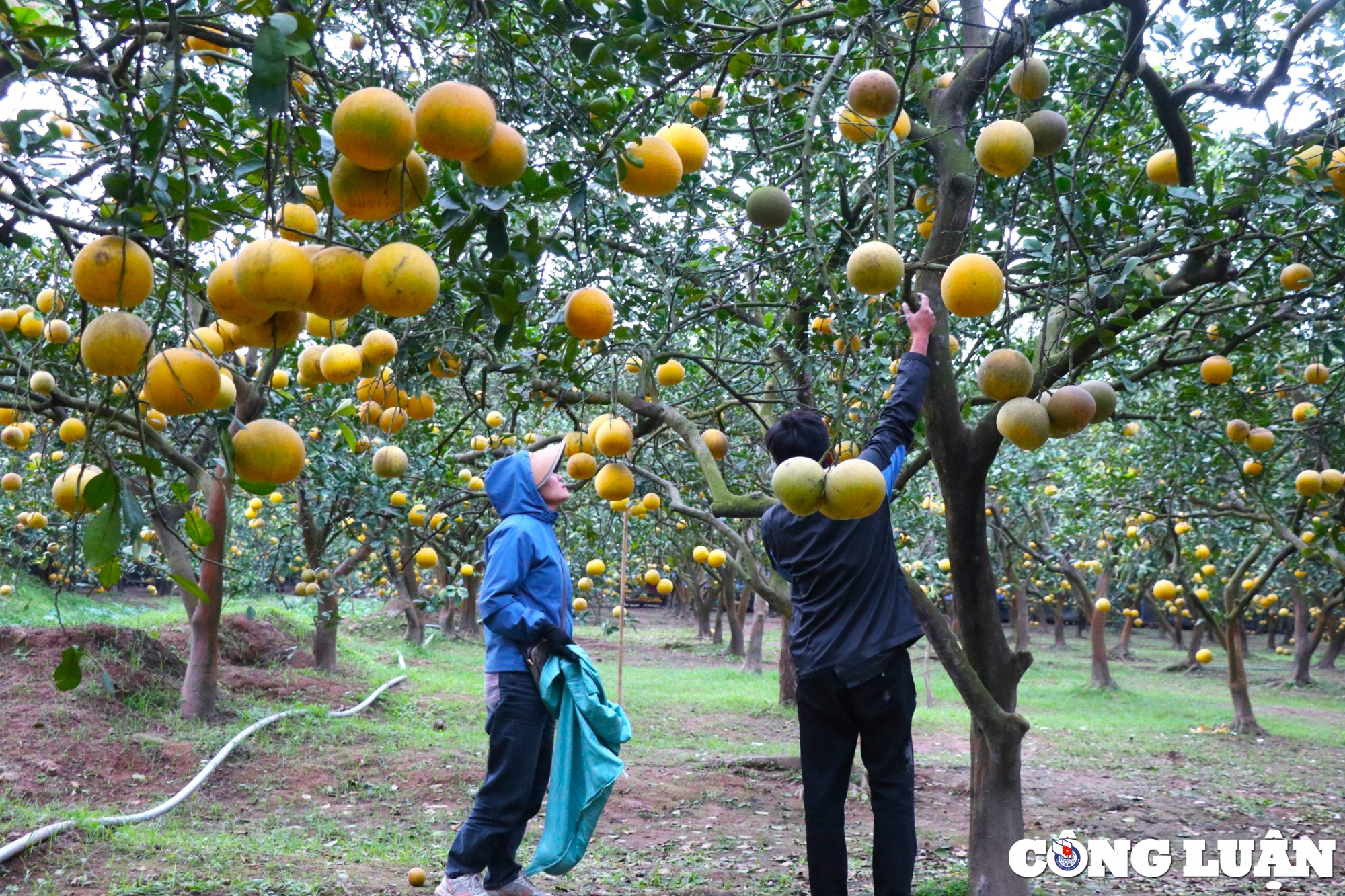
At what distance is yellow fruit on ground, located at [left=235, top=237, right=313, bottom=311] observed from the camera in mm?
1144

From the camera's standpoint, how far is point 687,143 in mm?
1982

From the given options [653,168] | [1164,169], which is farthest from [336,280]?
[1164,169]

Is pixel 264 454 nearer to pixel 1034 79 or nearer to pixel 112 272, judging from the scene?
pixel 112 272

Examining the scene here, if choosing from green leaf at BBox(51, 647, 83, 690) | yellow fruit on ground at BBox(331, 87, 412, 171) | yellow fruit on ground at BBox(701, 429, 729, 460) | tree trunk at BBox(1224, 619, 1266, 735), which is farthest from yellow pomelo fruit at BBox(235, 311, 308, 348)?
tree trunk at BBox(1224, 619, 1266, 735)

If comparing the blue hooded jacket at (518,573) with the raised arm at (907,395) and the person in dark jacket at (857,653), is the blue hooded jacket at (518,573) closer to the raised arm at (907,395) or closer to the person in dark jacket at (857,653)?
the person in dark jacket at (857,653)

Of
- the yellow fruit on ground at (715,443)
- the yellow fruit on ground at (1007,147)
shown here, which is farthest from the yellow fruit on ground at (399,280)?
the yellow fruit on ground at (715,443)

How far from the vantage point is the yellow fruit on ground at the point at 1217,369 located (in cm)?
369

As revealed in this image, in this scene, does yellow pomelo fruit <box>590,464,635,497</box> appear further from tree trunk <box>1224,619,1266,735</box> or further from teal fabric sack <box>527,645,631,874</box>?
tree trunk <box>1224,619,1266,735</box>

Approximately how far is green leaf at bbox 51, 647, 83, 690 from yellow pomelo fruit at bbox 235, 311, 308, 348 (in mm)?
506

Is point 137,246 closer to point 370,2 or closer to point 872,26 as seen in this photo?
point 370,2

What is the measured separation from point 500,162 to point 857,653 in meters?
1.75

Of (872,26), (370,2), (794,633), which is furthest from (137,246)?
(794,633)

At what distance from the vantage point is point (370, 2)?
1.57m

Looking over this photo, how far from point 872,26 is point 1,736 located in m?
6.21
